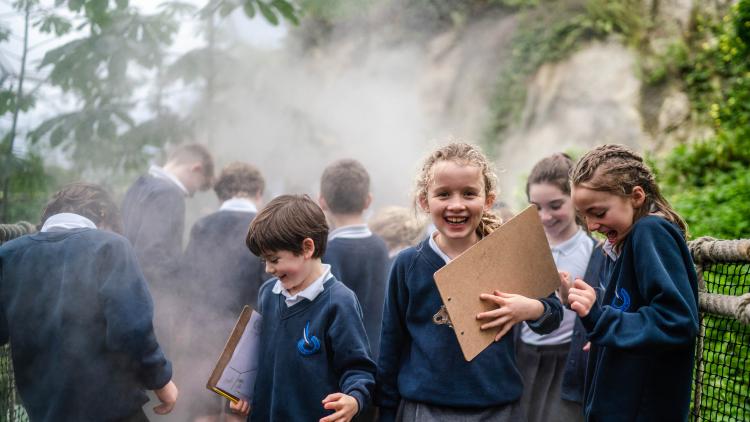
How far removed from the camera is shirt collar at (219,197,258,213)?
391 centimetres

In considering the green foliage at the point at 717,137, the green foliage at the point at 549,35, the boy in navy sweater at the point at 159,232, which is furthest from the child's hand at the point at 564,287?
the green foliage at the point at 549,35

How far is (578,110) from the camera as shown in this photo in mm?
10141

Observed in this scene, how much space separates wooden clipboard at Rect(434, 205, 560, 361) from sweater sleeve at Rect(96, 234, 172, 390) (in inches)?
54.5

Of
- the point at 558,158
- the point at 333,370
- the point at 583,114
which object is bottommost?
the point at 333,370

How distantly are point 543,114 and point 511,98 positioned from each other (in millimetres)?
1036

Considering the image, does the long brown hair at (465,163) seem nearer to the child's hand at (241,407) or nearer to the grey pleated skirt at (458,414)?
the grey pleated skirt at (458,414)

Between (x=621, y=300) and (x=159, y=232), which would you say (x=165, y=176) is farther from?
(x=621, y=300)

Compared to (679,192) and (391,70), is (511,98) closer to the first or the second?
(391,70)

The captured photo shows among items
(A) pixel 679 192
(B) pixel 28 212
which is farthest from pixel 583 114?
(B) pixel 28 212

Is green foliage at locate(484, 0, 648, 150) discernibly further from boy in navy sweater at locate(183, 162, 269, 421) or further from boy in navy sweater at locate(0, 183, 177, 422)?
boy in navy sweater at locate(0, 183, 177, 422)

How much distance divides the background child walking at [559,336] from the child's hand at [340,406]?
1.00 m

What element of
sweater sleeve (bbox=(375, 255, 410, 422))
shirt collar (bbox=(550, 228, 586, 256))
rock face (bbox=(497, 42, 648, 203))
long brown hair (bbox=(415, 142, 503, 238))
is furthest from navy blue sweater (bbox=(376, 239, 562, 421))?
rock face (bbox=(497, 42, 648, 203))

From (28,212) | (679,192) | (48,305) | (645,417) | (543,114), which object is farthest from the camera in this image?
(543,114)

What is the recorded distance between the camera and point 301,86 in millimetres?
16031
